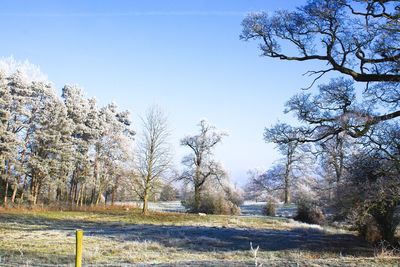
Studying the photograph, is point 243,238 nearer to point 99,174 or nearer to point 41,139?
point 41,139

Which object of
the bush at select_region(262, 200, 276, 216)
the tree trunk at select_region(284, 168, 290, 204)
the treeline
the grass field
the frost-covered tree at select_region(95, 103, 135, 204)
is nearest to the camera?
the grass field

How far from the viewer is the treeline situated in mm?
36281

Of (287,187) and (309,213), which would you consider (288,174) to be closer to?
(287,187)

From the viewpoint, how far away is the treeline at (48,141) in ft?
119

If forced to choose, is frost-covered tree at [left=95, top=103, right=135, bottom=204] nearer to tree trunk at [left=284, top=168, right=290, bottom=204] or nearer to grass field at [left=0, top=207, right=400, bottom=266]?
tree trunk at [left=284, top=168, right=290, bottom=204]

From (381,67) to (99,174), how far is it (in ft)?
127

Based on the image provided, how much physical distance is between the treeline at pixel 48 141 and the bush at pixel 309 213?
20.6m

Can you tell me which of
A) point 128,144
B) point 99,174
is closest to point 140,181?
point 99,174

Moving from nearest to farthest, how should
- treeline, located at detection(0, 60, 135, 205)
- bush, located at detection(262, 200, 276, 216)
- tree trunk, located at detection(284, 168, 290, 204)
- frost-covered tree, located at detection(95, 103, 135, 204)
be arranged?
1. treeline, located at detection(0, 60, 135, 205)
2. bush, located at detection(262, 200, 276, 216)
3. frost-covered tree, located at detection(95, 103, 135, 204)
4. tree trunk, located at detection(284, 168, 290, 204)

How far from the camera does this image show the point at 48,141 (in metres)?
39.7

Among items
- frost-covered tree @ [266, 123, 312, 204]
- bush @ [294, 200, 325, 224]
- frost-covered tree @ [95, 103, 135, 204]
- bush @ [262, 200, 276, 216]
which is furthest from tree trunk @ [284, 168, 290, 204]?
frost-covered tree @ [95, 103, 135, 204]

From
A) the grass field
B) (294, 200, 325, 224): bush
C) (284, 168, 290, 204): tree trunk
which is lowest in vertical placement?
the grass field

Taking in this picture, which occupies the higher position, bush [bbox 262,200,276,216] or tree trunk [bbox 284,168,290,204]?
tree trunk [bbox 284,168,290,204]

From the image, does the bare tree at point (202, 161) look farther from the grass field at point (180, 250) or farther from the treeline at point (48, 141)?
the grass field at point (180, 250)
